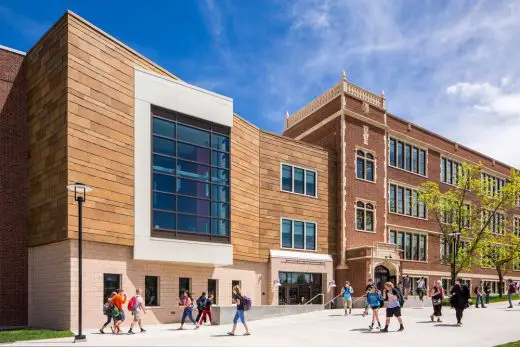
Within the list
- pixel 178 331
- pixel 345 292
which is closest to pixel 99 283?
pixel 178 331

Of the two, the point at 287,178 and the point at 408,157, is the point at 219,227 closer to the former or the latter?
the point at 287,178

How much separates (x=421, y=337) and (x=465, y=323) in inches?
225

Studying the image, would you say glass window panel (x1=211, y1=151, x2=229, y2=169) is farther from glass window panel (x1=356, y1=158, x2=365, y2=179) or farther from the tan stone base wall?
glass window panel (x1=356, y1=158, x2=365, y2=179)

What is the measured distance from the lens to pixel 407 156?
143 feet

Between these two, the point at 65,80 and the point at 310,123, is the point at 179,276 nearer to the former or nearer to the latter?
the point at 65,80

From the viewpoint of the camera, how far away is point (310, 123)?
4091cm

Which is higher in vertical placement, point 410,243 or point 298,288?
point 410,243

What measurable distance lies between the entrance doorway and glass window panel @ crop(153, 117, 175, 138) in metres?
12.1

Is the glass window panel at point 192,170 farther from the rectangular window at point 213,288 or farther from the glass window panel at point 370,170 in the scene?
the glass window panel at point 370,170

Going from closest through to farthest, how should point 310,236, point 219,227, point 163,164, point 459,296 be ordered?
point 459,296
point 163,164
point 219,227
point 310,236

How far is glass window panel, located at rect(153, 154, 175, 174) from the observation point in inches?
990

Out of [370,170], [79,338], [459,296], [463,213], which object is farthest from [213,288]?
[463,213]

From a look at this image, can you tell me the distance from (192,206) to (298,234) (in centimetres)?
1029

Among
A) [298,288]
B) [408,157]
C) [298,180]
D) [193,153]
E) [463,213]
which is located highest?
[408,157]
